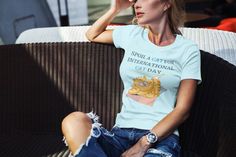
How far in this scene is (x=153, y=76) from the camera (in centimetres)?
193

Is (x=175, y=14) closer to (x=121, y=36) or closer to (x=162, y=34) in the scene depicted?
(x=162, y=34)

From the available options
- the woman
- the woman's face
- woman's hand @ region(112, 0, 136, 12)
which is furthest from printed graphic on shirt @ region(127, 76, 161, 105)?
woman's hand @ region(112, 0, 136, 12)

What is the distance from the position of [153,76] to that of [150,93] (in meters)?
0.08

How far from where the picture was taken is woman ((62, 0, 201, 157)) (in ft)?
5.90

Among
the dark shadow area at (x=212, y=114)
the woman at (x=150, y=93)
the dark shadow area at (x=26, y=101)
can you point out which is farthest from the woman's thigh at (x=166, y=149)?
the dark shadow area at (x=26, y=101)

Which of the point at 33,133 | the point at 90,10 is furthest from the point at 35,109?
the point at 90,10

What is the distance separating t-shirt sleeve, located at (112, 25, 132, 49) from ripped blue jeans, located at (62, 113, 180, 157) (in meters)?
0.40

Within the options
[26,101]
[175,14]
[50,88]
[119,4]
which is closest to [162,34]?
[175,14]

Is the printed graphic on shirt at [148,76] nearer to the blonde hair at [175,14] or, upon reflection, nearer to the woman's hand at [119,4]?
the blonde hair at [175,14]

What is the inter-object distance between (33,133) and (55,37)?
1.99 ft

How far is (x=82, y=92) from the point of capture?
7.55ft

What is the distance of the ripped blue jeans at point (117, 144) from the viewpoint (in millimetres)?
1725

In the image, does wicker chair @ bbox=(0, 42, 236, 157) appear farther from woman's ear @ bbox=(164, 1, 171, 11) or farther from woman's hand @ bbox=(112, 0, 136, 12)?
woman's ear @ bbox=(164, 1, 171, 11)

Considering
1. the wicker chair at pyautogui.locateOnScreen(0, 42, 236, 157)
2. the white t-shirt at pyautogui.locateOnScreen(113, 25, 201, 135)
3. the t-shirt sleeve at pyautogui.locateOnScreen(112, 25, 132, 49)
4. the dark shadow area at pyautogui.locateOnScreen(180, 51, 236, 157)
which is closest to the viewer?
the dark shadow area at pyautogui.locateOnScreen(180, 51, 236, 157)
